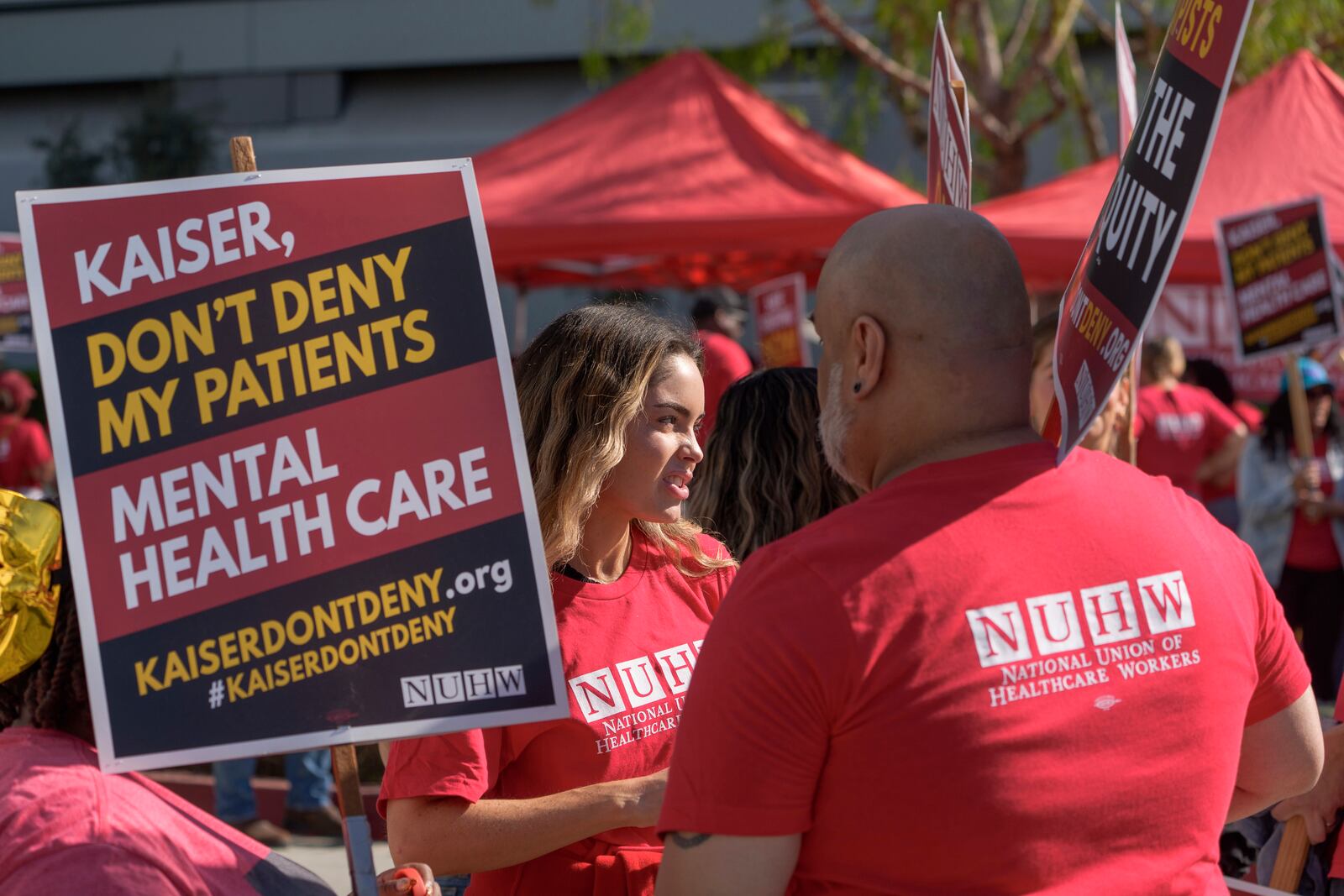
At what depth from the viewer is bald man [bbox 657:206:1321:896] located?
5.29 ft

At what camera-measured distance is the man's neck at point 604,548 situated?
2.57m

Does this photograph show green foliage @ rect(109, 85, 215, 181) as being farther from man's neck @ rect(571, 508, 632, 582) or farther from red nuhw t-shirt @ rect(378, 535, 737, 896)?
red nuhw t-shirt @ rect(378, 535, 737, 896)

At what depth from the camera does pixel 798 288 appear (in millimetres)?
8367

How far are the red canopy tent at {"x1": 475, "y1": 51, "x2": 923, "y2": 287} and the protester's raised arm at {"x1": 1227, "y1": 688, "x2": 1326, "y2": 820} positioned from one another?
6345mm

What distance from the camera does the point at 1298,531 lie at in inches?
294

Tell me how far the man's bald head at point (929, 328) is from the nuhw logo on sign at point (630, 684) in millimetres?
686

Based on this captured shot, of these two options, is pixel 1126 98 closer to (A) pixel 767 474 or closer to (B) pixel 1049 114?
(A) pixel 767 474

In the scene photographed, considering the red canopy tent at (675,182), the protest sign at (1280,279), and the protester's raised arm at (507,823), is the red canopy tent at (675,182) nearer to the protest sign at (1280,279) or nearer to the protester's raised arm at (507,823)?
the protest sign at (1280,279)

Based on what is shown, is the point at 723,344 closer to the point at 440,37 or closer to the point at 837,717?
the point at 837,717

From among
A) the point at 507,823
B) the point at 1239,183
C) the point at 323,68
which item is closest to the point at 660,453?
the point at 507,823

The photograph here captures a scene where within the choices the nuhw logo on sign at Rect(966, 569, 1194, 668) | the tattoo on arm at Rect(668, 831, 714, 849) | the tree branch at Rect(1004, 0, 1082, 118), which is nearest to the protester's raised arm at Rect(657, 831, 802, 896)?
the tattoo on arm at Rect(668, 831, 714, 849)

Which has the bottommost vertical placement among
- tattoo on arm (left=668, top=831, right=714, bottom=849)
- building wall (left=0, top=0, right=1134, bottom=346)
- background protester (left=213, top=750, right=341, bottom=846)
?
background protester (left=213, top=750, right=341, bottom=846)

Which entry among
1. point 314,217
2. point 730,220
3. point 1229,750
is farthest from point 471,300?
point 730,220

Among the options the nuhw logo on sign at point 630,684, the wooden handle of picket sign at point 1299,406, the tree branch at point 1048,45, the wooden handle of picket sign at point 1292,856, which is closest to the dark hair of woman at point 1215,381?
the wooden handle of picket sign at point 1299,406
